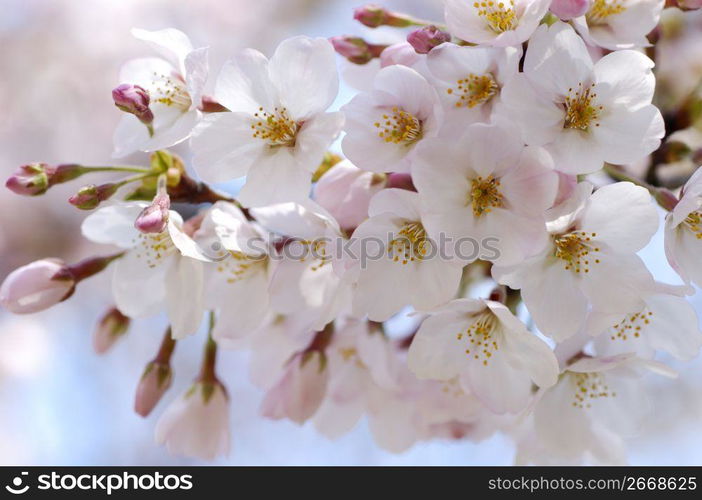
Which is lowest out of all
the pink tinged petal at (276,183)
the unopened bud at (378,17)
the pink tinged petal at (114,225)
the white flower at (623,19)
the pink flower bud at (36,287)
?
the pink flower bud at (36,287)

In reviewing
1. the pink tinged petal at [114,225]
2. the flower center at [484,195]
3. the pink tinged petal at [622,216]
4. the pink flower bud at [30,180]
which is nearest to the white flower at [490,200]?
the flower center at [484,195]

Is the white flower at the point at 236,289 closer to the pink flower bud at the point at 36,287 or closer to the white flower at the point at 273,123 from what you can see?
the white flower at the point at 273,123

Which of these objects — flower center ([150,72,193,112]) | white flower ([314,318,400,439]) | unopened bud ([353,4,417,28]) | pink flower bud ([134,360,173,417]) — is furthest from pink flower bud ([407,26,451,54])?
pink flower bud ([134,360,173,417])

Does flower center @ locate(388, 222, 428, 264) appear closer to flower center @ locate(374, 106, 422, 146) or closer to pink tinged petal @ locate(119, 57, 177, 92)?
flower center @ locate(374, 106, 422, 146)

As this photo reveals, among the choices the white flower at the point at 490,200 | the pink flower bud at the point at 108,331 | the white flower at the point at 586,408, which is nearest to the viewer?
the white flower at the point at 490,200

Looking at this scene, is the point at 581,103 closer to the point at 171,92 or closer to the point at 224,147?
the point at 224,147

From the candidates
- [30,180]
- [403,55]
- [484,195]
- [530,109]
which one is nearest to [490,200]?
[484,195]
